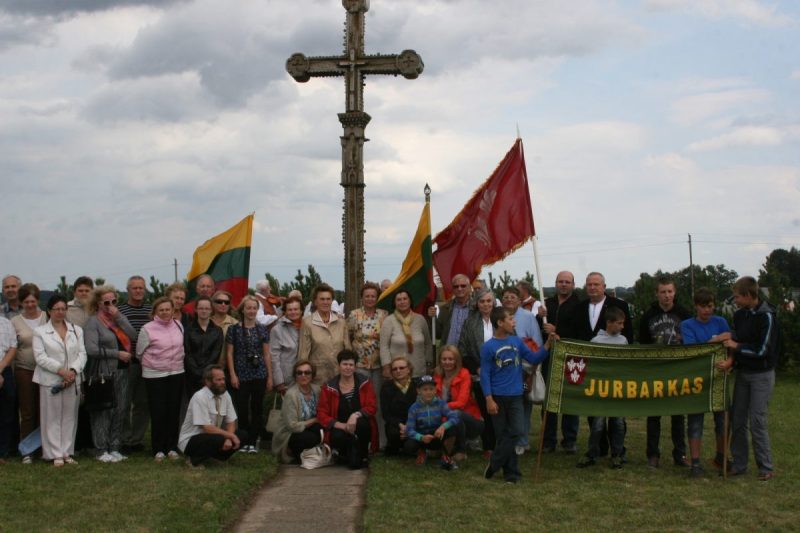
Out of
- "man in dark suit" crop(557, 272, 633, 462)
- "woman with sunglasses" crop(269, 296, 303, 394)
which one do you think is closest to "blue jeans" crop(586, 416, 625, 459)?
"man in dark suit" crop(557, 272, 633, 462)

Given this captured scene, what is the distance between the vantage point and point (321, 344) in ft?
31.5

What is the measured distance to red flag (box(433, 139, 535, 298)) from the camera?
9625mm

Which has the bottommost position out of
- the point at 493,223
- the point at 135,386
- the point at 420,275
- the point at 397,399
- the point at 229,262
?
the point at 397,399

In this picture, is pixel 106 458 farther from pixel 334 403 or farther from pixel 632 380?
pixel 632 380

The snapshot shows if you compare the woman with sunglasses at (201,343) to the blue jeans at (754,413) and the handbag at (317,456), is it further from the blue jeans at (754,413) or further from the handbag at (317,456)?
the blue jeans at (754,413)

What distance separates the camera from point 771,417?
1212cm

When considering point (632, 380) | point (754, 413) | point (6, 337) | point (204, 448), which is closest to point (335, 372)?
point (204, 448)

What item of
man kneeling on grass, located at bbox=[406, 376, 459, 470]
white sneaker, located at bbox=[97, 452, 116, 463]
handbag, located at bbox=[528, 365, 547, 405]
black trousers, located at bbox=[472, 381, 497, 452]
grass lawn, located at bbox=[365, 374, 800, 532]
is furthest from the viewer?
black trousers, located at bbox=[472, 381, 497, 452]

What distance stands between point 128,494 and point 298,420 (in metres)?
2.09

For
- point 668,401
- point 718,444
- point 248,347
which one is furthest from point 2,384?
point 718,444

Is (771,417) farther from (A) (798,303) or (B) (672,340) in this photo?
(A) (798,303)

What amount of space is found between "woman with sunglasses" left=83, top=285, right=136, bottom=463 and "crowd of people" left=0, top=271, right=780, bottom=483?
0.01m

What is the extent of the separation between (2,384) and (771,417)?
31.9ft

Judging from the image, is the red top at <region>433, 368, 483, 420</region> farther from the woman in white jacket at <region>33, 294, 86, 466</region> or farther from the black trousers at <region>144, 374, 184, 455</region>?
the woman in white jacket at <region>33, 294, 86, 466</region>
